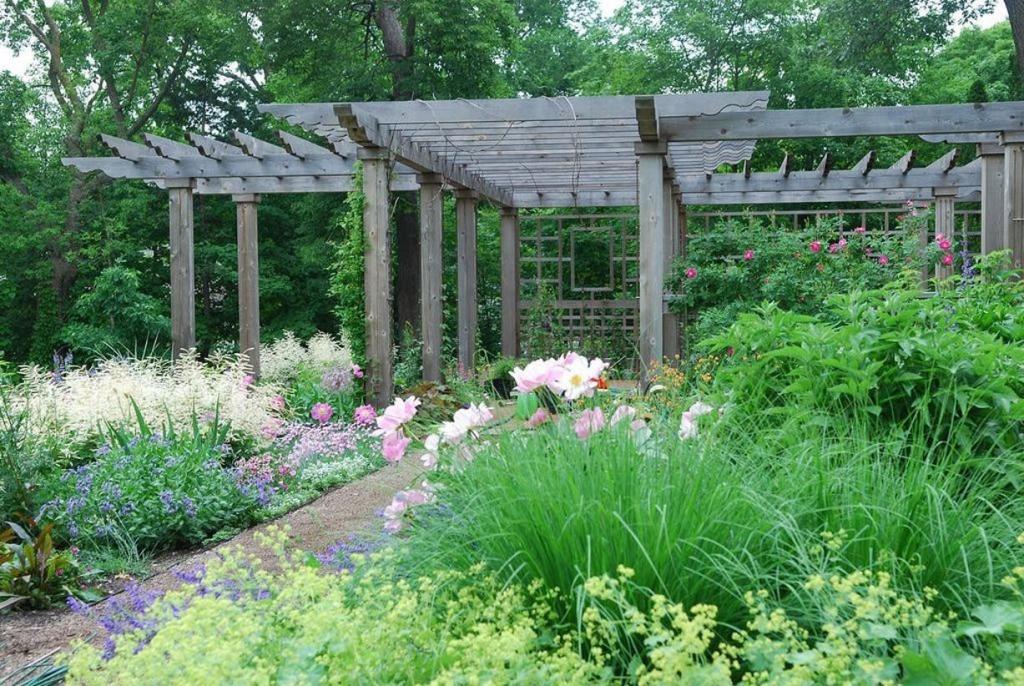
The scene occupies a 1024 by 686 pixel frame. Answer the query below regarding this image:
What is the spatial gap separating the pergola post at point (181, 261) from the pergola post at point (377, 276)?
10.8 ft

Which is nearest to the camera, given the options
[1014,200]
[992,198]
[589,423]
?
[589,423]

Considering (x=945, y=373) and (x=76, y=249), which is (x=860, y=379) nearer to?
(x=945, y=373)

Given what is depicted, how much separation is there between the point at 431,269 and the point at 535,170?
1.73 meters

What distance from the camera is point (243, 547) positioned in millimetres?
2760

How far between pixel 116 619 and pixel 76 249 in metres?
15.7

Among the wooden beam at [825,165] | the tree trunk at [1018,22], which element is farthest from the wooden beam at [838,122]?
the tree trunk at [1018,22]

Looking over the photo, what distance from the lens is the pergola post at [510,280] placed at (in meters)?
12.9

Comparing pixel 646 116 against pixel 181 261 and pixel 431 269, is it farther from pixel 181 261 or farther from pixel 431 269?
pixel 181 261

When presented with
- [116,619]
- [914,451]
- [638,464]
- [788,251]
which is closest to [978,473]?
[914,451]

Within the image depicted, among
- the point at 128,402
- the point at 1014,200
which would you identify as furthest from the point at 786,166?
the point at 128,402

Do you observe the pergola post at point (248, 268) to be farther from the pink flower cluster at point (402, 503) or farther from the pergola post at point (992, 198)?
the pink flower cluster at point (402, 503)

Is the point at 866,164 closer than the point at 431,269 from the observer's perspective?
No

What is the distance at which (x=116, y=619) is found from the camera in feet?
9.87

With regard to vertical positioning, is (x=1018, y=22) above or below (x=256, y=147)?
above
